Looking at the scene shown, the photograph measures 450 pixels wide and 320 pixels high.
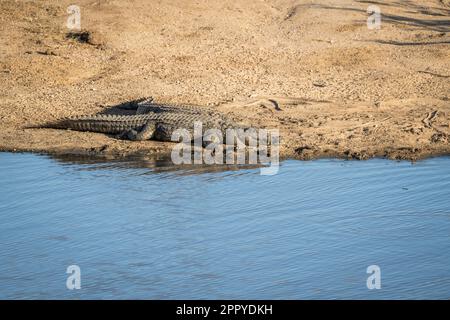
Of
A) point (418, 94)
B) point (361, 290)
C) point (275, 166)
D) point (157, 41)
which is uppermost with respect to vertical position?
point (157, 41)

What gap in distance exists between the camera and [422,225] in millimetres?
7672

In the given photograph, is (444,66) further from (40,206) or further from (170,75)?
(40,206)

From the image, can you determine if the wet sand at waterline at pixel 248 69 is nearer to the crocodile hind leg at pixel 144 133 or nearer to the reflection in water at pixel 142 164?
the crocodile hind leg at pixel 144 133

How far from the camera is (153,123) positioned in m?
10.9

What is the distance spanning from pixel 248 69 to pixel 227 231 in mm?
6082

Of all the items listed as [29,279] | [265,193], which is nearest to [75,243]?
[29,279]

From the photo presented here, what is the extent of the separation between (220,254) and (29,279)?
5.57 ft

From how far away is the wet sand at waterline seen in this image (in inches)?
423

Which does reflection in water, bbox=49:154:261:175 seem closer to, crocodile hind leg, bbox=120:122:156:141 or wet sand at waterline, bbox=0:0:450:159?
wet sand at waterline, bbox=0:0:450:159

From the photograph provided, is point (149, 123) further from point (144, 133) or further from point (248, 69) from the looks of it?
point (248, 69)

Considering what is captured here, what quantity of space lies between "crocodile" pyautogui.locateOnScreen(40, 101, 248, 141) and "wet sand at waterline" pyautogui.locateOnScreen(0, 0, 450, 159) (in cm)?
16

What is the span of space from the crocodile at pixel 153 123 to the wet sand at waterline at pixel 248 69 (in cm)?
16

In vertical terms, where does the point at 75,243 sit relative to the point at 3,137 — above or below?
below

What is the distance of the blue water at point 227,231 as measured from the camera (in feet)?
21.4
